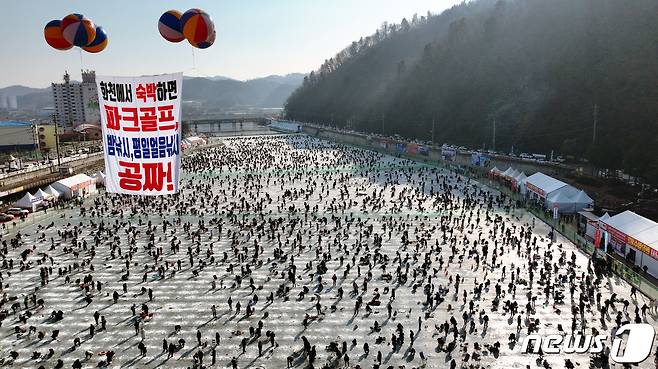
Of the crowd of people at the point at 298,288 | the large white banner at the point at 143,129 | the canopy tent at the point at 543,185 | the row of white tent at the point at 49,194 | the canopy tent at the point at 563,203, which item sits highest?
the large white banner at the point at 143,129

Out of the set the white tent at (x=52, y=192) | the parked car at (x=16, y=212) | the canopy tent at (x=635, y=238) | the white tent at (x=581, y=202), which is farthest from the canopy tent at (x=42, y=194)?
the white tent at (x=581, y=202)

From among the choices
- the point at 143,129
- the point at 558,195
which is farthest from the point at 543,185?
the point at 143,129

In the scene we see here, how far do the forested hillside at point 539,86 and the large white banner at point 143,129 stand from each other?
4244cm

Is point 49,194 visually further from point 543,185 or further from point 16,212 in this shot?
point 543,185

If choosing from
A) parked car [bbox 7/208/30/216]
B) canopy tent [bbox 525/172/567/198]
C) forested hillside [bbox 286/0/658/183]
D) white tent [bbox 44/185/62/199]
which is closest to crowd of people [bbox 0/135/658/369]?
parked car [bbox 7/208/30/216]

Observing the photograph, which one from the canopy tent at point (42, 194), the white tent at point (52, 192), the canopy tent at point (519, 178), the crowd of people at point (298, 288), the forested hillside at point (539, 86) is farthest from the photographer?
the forested hillside at point (539, 86)

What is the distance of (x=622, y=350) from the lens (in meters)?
16.5

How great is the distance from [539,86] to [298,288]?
2631 inches

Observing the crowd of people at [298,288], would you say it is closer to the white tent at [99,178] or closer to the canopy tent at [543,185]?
the canopy tent at [543,185]

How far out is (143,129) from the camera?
31.2 ft

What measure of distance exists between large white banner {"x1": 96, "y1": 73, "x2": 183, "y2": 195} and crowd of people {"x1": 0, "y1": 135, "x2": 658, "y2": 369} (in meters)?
8.74

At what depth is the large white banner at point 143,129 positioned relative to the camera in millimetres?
9359

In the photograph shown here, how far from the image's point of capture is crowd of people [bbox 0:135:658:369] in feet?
55.6

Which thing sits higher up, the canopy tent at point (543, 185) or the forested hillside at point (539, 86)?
the forested hillside at point (539, 86)
